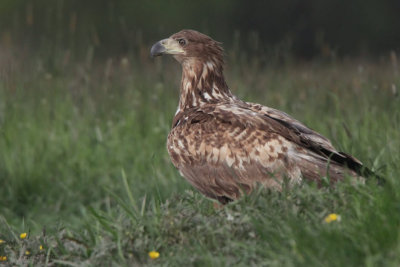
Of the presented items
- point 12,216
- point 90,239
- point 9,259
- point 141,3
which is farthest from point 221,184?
point 141,3

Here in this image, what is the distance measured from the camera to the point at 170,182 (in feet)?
22.8

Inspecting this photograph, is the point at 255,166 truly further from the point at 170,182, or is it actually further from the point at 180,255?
the point at 170,182

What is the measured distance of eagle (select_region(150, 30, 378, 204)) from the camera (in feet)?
15.9

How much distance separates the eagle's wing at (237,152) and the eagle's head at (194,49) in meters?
0.77

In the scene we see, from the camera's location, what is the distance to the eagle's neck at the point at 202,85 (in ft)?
19.5

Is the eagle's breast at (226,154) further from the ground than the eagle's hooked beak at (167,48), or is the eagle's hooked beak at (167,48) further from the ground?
the eagle's hooked beak at (167,48)

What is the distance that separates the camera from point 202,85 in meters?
6.00

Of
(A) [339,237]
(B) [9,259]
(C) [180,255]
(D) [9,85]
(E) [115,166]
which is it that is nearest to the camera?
(A) [339,237]

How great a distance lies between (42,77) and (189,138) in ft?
13.2

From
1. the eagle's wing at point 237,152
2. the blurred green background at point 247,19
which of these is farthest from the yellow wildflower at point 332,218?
the blurred green background at point 247,19

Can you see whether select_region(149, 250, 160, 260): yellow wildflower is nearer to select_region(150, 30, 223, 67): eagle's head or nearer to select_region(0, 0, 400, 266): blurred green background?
select_region(0, 0, 400, 266): blurred green background

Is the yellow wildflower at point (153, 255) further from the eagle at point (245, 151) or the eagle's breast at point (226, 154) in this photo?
the eagle's breast at point (226, 154)

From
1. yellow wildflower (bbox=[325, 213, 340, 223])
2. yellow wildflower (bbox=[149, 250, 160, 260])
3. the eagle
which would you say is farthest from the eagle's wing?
yellow wildflower (bbox=[149, 250, 160, 260])

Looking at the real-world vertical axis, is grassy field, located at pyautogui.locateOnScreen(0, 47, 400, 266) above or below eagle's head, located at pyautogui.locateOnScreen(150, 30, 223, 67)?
below
